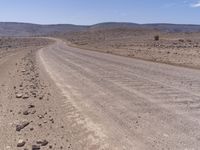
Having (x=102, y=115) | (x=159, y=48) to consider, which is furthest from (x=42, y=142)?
(x=159, y=48)

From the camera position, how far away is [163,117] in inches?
→ 323

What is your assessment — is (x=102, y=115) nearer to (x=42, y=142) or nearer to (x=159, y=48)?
(x=42, y=142)

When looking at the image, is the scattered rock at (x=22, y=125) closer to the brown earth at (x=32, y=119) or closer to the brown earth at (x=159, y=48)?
the brown earth at (x=32, y=119)

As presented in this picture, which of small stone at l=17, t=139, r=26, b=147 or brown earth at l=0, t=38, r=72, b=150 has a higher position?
small stone at l=17, t=139, r=26, b=147

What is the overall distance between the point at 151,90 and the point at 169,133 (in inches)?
201

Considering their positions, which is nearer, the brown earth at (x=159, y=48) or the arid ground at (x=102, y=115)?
the arid ground at (x=102, y=115)

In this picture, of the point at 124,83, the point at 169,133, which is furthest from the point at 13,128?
the point at 124,83

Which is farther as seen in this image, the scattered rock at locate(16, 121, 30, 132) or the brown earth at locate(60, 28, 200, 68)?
the brown earth at locate(60, 28, 200, 68)

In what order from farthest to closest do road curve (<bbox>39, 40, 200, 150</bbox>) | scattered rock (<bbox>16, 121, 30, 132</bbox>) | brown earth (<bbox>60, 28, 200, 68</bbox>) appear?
brown earth (<bbox>60, 28, 200, 68</bbox>) < scattered rock (<bbox>16, 121, 30, 132</bbox>) < road curve (<bbox>39, 40, 200, 150</bbox>)

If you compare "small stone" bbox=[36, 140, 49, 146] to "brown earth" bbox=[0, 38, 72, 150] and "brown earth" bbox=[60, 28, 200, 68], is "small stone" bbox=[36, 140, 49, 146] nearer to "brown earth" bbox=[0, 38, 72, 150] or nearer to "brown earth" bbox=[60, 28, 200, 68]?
"brown earth" bbox=[0, 38, 72, 150]

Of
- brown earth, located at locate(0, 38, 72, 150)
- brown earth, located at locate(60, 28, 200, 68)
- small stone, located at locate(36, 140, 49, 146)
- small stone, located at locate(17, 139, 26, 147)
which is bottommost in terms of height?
brown earth, located at locate(60, 28, 200, 68)

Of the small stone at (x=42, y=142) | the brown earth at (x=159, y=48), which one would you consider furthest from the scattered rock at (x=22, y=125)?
the brown earth at (x=159, y=48)

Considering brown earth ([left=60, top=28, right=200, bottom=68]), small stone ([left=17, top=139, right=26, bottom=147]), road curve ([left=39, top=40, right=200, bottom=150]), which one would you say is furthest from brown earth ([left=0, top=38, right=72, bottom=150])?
brown earth ([left=60, top=28, right=200, bottom=68])

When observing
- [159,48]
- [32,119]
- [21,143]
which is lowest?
[159,48]
